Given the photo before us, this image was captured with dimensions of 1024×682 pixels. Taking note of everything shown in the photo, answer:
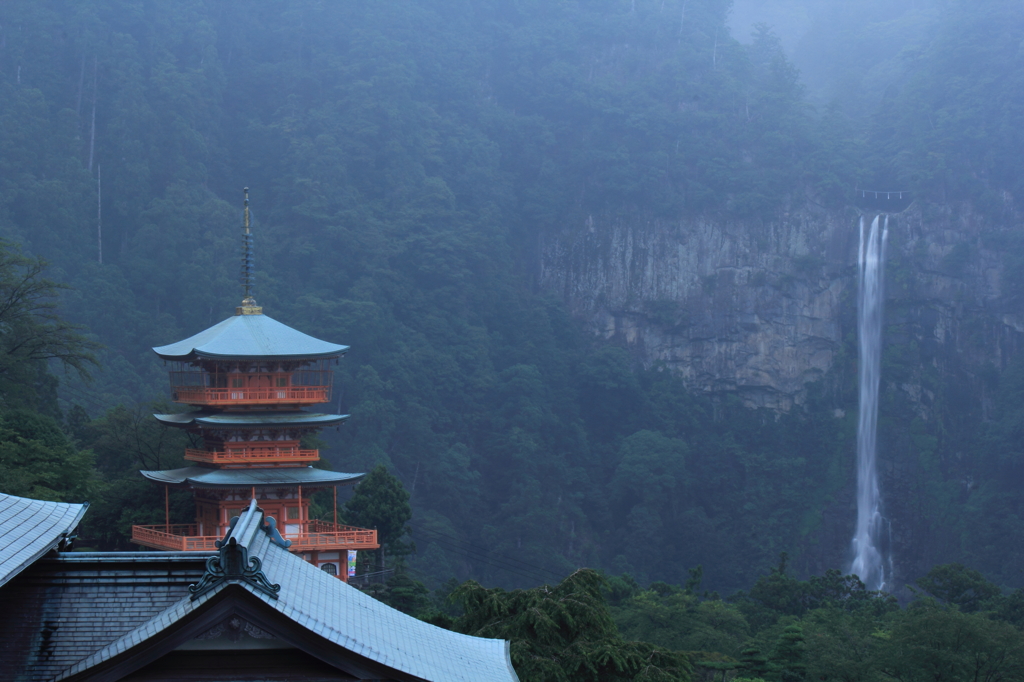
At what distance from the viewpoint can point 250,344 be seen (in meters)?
21.8

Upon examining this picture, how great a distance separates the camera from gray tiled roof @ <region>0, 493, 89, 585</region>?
5070 millimetres

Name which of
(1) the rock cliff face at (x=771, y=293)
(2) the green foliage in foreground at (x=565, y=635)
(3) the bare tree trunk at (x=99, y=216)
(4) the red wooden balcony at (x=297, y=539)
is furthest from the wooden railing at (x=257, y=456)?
(1) the rock cliff face at (x=771, y=293)

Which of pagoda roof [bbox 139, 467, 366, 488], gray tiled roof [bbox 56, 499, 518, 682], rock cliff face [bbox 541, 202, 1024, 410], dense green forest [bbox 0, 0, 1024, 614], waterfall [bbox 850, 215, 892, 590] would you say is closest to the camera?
gray tiled roof [bbox 56, 499, 518, 682]

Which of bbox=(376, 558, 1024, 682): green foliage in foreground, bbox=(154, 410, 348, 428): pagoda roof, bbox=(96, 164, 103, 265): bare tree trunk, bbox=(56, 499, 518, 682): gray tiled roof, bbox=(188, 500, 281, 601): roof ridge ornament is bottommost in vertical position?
bbox=(376, 558, 1024, 682): green foliage in foreground

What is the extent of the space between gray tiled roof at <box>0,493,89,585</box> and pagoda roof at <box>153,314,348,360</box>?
50.3ft

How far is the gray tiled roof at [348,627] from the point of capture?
5.05m

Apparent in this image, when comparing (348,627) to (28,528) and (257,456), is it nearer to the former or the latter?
(28,528)

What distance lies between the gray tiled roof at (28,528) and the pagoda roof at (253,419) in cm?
1549

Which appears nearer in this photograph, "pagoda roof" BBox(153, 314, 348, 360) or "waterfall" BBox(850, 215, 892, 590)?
"pagoda roof" BBox(153, 314, 348, 360)

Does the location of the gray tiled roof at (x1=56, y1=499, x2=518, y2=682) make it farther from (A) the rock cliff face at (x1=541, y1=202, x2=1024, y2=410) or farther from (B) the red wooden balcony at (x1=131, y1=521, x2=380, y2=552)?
(A) the rock cliff face at (x1=541, y1=202, x2=1024, y2=410)

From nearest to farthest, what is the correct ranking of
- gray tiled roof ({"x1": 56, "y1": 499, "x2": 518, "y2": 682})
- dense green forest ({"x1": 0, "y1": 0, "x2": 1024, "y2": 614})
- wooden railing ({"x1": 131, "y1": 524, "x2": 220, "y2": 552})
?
gray tiled roof ({"x1": 56, "y1": 499, "x2": 518, "y2": 682}) → wooden railing ({"x1": 131, "y1": 524, "x2": 220, "y2": 552}) → dense green forest ({"x1": 0, "y1": 0, "x2": 1024, "y2": 614})

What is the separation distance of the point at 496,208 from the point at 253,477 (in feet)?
135

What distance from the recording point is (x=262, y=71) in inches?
2474

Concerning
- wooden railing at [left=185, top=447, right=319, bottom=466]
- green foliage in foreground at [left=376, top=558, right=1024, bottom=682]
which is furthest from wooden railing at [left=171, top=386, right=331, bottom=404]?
green foliage in foreground at [left=376, top=558, right=1024, bottom=682]
